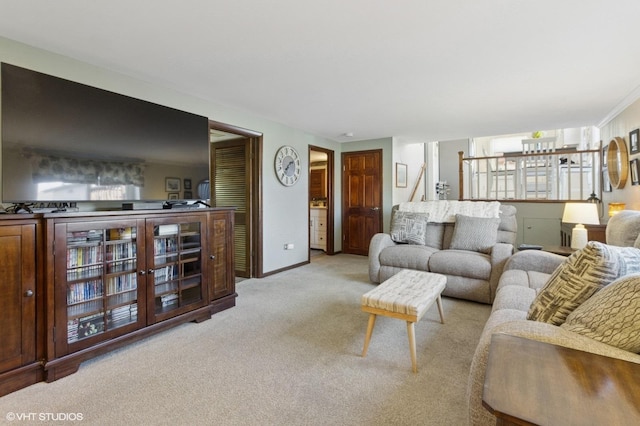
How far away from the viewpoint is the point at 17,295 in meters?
1.77

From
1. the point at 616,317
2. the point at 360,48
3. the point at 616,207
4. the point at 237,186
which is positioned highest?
the point at 360,48

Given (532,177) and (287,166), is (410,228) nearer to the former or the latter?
(287,166)

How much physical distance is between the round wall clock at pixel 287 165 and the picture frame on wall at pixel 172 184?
5.61 feet

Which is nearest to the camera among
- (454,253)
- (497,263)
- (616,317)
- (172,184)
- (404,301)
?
(616,317)

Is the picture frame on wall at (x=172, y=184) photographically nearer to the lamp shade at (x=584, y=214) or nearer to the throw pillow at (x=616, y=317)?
the throw pillow at (x=616, y=317)

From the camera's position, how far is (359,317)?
2.80 metres

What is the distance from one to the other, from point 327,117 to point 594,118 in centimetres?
365

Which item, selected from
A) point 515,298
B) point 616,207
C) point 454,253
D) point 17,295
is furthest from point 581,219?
point 17,295

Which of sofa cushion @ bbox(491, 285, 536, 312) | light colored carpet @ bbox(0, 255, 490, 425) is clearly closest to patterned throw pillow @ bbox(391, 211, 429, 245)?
light colored carpet @ bbox(0, 255, 490, 425)

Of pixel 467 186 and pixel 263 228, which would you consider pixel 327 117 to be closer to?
pixel 263 228

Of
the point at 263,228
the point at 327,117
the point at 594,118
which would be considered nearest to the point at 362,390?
the point at 263,228

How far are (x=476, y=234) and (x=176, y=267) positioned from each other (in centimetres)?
324

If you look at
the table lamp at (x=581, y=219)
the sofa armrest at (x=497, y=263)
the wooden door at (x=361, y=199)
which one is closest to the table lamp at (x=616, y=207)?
the table lamp at (x=581, y=219)

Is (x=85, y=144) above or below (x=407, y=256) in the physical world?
above
